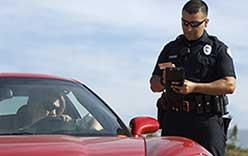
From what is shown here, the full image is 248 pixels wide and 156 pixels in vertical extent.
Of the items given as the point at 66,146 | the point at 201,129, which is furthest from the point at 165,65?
the point at 66,146

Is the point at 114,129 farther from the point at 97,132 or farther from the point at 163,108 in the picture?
the point at 163,108

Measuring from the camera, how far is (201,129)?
759 cm

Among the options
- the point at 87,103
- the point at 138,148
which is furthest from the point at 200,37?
the point at 138,148

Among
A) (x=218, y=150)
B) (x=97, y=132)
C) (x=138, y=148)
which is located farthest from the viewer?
(x=218, y=150)

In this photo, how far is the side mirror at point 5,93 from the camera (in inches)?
255

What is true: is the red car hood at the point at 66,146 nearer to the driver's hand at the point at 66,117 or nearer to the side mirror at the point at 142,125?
the side mirror at the point at 142,125

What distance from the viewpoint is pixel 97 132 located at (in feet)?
20.1

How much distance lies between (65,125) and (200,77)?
6.13 feet

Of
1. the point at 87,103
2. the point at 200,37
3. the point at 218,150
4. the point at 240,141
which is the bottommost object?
the point at 240,141

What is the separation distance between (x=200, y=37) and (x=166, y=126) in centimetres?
91

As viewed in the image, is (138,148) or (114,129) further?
(114,129)

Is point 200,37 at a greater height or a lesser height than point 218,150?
greater

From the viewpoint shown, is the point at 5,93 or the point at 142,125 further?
the point at 5,93

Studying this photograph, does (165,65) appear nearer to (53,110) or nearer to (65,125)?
(53,110)
